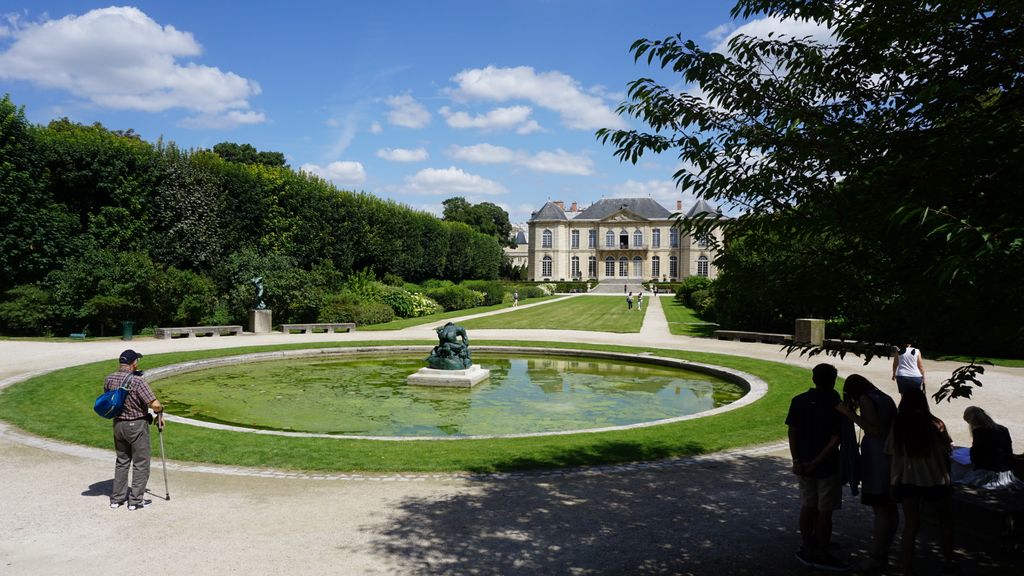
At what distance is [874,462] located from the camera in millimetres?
5227

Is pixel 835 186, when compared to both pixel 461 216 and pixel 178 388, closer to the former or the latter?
pixel 178 388

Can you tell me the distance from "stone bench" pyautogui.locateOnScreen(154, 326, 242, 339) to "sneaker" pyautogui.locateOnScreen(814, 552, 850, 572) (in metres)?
23.7

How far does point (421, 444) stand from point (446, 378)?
5616mm

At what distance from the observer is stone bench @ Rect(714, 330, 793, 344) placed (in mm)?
22688

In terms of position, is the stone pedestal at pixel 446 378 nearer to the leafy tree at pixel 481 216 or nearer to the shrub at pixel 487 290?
the shrub at pixel 487 290

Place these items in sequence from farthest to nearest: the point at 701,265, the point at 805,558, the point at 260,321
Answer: the point at 701,265 → the point at 260,321 → the point at 805,558

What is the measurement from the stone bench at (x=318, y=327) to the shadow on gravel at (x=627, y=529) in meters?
21.1

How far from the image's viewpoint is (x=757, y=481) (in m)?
7.52

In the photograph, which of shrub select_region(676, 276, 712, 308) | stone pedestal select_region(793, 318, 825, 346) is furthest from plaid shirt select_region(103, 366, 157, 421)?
shrub select_region(676, 276, 712, 308)

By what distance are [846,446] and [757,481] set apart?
2.39 metres

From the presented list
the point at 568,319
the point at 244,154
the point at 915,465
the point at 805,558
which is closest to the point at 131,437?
A: the point at 805,558

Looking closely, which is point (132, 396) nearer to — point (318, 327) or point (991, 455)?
point (991, 455)

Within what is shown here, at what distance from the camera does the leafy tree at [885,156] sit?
3441 mm

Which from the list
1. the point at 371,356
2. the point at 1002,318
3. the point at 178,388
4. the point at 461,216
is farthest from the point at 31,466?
the point at 461,216
